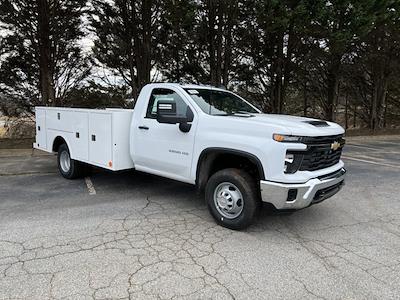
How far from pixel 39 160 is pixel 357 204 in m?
8.01

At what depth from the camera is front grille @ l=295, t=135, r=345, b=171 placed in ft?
→ 14.3

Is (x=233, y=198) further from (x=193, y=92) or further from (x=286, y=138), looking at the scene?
(x=193, y=92)

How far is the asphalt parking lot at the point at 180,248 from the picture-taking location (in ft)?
10.8

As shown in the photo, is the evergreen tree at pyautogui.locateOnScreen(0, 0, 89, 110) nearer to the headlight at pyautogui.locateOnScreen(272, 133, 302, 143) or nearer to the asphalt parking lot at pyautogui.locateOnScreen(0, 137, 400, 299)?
the asphalt parking lot at pyautogui.locateOnScreen(0, 137, 400, 299)

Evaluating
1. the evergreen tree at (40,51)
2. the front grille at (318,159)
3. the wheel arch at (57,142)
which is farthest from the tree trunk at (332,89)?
the wheel arch at (57,142)

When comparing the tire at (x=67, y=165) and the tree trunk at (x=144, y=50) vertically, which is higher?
the tree trunk at (x=144, y=50)

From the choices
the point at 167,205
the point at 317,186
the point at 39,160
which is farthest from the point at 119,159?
the point at 39,160

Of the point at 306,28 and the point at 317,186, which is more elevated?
the point at 306,28

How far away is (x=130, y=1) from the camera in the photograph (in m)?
13.6

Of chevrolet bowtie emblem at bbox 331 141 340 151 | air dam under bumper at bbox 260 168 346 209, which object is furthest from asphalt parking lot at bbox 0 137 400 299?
chevrolet bowtie emblem at bbox 331 141 340 151

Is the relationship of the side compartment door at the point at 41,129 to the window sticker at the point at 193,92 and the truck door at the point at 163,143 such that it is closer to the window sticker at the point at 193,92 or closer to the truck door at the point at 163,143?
the truck door at the point at 163,143

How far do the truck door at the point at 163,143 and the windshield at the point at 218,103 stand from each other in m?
0.25

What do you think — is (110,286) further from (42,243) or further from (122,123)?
(122,123)

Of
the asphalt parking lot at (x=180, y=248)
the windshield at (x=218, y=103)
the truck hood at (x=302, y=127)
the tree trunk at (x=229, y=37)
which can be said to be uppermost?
the tree trunk at (x=229, y=37)
